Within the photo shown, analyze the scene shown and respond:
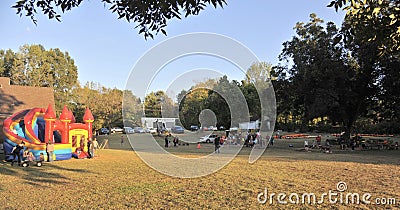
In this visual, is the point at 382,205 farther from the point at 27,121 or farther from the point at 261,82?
the point at 261,82

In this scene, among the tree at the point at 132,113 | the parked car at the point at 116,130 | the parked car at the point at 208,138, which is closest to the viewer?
the parked car at the point at 208,138

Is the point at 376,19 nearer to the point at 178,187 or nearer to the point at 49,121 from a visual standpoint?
the point at 178,187

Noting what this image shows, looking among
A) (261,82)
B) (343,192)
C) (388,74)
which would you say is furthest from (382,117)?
(343,192)

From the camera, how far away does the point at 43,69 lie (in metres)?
50.0

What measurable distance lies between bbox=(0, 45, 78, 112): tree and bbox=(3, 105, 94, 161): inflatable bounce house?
29.8 meters

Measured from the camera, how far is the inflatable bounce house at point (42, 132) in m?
19.2

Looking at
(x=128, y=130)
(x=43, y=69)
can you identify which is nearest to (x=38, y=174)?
(x=43, y=69)

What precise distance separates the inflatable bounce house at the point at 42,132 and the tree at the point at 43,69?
29.8 m

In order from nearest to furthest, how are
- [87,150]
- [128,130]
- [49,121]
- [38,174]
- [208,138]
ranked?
[38,174] → [49,121] → [87,150] → [208,138] → [128,130]

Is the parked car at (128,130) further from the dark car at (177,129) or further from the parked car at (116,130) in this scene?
the dark car at (177,129)

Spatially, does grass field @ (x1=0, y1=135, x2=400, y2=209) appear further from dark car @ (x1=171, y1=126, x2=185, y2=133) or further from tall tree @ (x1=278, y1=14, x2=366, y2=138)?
dark car @ (x1=171, y1=126, x2=185, y2=133)

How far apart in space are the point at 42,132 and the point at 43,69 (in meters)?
31.8

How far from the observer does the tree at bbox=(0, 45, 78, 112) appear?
49.7 meters


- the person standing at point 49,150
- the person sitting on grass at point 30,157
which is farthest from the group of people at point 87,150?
the person sitting on grass at point 30,157
